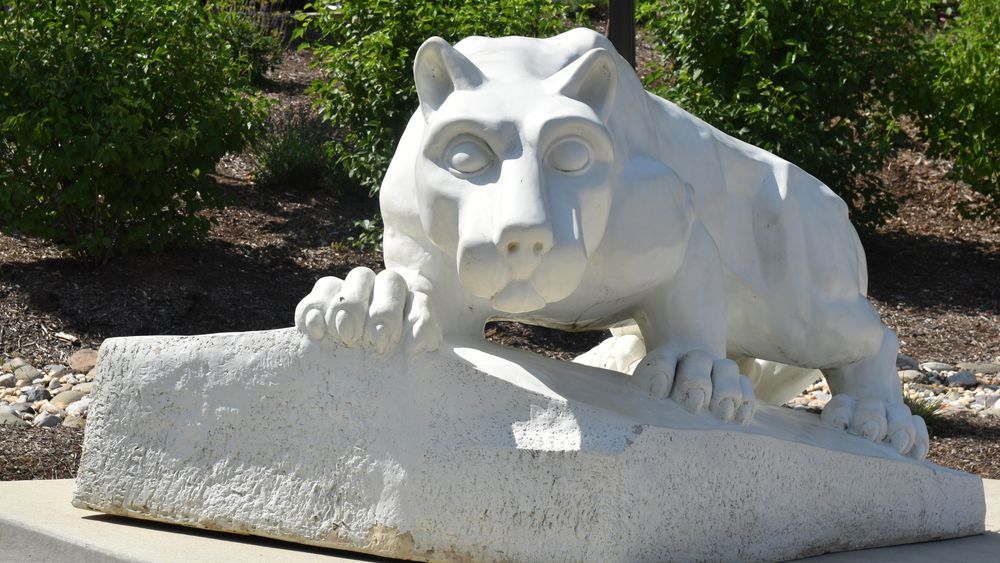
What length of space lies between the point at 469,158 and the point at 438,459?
0.70 meters

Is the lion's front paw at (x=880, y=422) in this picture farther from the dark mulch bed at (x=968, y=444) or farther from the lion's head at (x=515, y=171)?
the dark mulch bed at (x=968, y=444)

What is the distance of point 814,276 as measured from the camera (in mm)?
3758

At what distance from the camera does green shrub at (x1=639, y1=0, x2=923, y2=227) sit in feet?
28.3

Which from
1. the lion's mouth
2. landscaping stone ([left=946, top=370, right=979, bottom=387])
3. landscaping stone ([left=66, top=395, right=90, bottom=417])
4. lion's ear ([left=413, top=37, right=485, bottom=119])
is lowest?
landscaping stone ([left=946, top=370, right=979, bottom=387])

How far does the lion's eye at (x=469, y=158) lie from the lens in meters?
2.74

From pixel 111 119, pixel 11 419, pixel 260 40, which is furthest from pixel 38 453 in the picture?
pixel 260 40

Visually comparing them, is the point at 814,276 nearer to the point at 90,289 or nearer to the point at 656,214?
the point at 656,214

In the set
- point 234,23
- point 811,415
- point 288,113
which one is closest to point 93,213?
point 234,23

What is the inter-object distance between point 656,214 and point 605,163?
31 cm

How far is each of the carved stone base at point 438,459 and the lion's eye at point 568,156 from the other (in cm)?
53

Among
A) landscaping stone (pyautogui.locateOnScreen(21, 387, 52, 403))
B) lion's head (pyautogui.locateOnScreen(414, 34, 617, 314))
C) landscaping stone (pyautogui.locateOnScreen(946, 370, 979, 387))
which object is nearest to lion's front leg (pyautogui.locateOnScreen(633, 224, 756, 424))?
lion's head (pyautogui.locateOnScreen(414, 34, 617, 314))

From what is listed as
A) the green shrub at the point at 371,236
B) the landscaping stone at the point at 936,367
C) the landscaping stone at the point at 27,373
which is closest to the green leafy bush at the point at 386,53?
the green shrub at the point at 371,236

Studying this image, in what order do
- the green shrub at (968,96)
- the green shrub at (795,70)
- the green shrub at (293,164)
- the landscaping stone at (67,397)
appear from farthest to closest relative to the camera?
the green shrub at (293,164), the green shrub at (968,96), the green shrub at (795,70), the landscaping stone at (67,397)

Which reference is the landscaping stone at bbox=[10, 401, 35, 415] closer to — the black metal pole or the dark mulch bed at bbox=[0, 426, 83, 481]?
the dark mulch bed at bbox=[0, 426, 83, 481]
